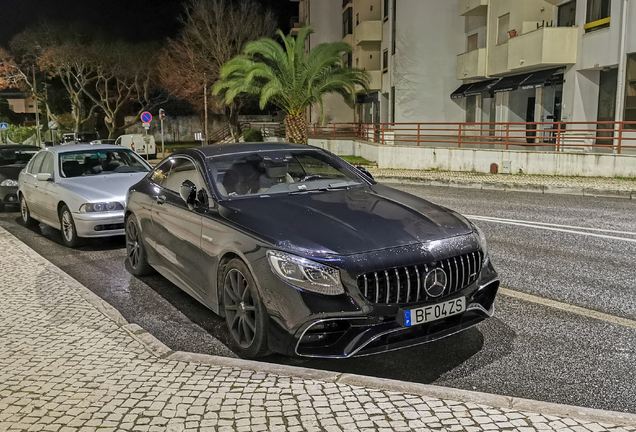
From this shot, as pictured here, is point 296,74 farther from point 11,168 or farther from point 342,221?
point 342,221

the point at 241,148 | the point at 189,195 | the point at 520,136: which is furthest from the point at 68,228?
the point at 520,136

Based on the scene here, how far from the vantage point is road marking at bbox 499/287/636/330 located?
17.7 ft

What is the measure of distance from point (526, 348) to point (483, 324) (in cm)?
62

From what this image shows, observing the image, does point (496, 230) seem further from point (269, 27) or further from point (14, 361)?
point (269, 27)

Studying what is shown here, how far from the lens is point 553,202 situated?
13719 mm

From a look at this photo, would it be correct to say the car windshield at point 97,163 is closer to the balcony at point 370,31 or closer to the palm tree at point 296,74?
the palm tree at point 296,74

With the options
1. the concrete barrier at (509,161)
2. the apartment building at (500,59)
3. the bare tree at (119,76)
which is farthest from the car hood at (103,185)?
the bare tree at (119,76)

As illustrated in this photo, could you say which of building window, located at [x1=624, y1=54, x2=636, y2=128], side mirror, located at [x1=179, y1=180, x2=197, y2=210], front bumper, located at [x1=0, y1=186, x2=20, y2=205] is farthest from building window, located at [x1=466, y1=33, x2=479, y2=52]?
side mirror, located at [x1=179, y1=180, x2=197, y2=210]

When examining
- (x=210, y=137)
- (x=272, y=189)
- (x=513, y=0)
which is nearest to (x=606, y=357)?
(x=272, y=189)

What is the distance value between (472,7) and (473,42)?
261 cm

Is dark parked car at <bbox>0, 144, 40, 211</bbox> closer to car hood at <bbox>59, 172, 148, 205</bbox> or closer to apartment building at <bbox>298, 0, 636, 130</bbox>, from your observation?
car hood at <bbox>59, 172, 148, 205</bbox>

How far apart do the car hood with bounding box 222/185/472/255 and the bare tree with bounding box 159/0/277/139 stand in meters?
44.5

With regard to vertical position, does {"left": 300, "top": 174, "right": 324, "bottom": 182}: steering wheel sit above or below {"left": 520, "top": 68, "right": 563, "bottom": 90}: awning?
below

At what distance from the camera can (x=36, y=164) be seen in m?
11.2
